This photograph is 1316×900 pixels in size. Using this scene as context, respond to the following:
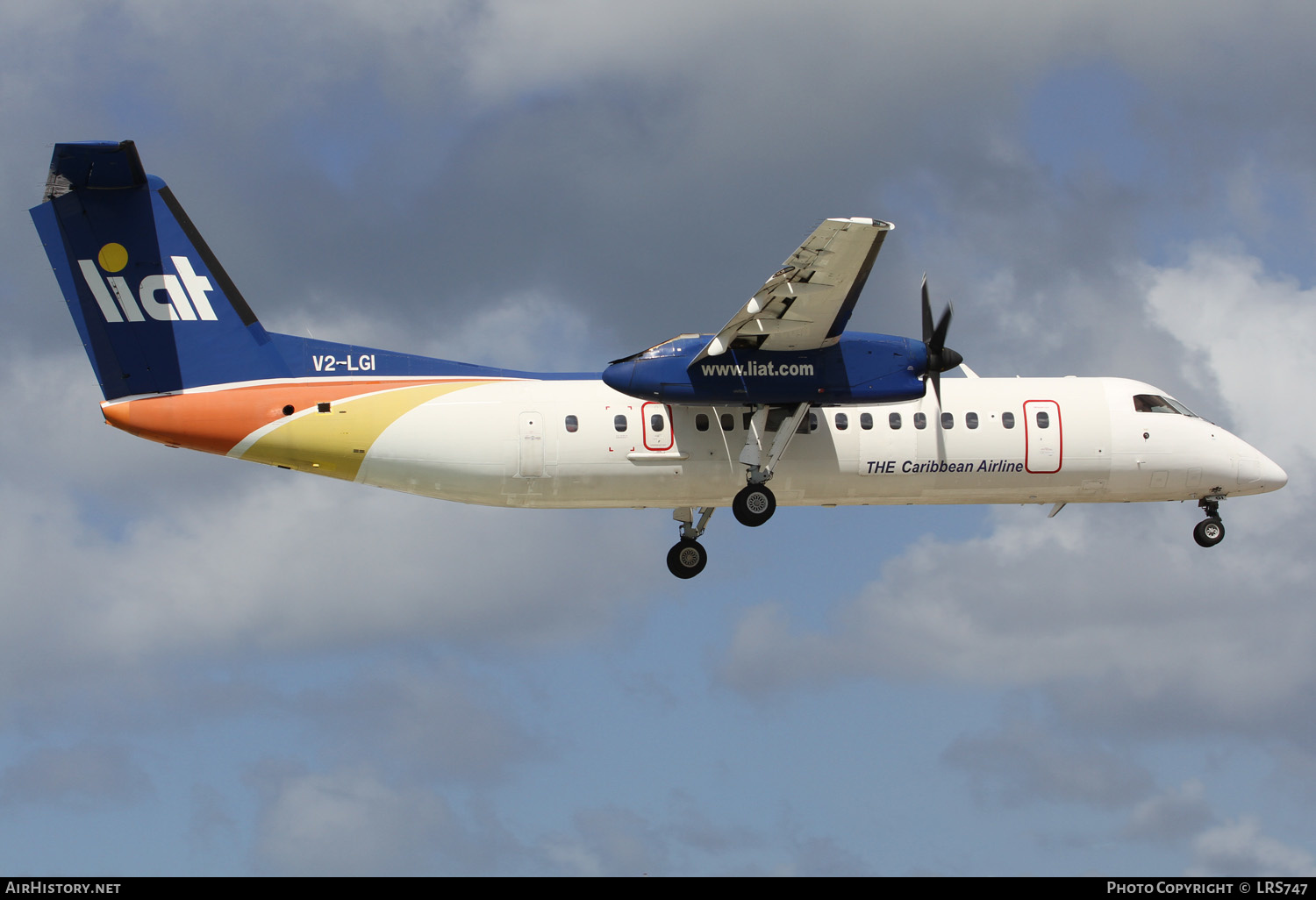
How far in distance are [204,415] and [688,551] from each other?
33.8 feet

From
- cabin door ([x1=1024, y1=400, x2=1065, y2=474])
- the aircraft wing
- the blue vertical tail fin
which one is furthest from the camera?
cabin door ([x1=1024, y1=400, x2=1065, y2=474])

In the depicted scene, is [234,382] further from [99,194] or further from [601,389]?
[601,389]

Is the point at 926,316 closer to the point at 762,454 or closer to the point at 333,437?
the point at 762,454

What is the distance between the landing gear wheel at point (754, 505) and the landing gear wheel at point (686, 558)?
3.35 metres

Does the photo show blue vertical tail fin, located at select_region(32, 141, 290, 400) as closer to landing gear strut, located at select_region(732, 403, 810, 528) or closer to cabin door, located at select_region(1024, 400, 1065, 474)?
landing gear strut, located at select_region(732, 403, 810, 528)

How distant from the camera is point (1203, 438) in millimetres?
31109

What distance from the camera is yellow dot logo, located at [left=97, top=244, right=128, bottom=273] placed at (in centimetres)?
2753

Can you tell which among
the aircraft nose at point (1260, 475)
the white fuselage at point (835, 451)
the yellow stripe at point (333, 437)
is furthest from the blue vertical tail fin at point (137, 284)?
the aircraft nose at point (1260, 475)

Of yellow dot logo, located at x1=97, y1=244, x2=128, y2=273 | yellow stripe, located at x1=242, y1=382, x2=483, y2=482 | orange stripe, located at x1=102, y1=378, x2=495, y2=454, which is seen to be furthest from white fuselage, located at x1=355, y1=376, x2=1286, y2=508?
yellow dot logo, located at x1=97, y1=244, x2=128, y2=273

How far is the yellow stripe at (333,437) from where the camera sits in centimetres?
2756

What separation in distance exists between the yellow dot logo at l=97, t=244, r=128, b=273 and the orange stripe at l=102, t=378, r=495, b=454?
250cm

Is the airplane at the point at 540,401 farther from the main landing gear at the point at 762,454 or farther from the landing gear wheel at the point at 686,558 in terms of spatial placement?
the landing gear wheel at the point at 686,558

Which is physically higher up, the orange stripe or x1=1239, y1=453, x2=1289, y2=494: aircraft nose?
the orange stripe
